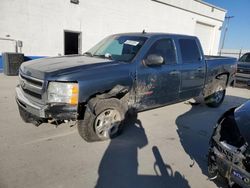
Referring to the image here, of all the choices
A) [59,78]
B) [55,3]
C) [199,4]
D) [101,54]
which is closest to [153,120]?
[101,54]

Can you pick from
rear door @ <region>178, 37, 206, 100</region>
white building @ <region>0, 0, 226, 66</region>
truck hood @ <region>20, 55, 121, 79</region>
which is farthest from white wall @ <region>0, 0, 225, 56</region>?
rear door @ <region>178, 37, 206, 100</region>

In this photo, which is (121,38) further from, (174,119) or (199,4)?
(199,4)

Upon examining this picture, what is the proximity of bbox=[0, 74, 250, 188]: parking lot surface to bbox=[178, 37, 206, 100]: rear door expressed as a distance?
886 mm

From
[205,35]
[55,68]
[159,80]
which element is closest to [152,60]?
[159,80]

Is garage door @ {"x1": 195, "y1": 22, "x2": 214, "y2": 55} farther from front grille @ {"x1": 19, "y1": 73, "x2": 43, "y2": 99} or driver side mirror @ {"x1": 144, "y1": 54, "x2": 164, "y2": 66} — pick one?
front grille @ {"x1": 19, "y1": 73, "x2": 43, "y2": 99}

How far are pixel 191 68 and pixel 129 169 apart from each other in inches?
117

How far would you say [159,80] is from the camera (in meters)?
4.08

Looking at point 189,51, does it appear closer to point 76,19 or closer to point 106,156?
point 106,156

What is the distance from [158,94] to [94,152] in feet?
5.89

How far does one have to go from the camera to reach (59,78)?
2.91 m

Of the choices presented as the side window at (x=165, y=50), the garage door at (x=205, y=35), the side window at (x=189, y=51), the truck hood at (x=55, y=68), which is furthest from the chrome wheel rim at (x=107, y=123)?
the garage door at (x=205, y=35)

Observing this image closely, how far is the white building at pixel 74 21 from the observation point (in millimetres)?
9547

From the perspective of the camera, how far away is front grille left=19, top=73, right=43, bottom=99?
306cm

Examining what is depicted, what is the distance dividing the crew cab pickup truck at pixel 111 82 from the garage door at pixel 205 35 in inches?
654
